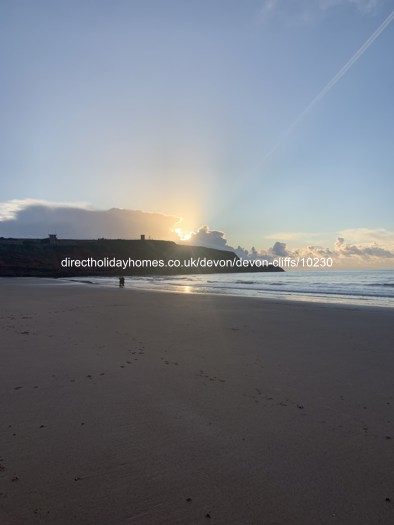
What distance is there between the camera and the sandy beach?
2.86 metres

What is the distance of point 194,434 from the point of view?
4.02 m

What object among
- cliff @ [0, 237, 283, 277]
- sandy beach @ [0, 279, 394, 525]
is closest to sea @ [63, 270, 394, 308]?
sandy beach @ [0, 279, 394, 525]

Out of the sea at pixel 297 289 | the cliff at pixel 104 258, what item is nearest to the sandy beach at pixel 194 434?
the sea at pixel 297 289

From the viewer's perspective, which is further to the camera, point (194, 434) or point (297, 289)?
point (297, 289)

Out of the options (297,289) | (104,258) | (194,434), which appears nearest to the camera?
(194,434)

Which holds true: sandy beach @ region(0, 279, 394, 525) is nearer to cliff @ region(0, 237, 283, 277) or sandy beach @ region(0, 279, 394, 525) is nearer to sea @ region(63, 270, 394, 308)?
sea @ region(63, 270, 394, 308)

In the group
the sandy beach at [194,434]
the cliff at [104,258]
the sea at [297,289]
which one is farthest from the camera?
the cliff at [104,258]

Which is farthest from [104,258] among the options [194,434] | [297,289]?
[194,434]

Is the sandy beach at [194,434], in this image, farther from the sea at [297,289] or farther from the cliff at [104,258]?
the cliff at [104,258]

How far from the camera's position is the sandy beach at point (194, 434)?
286 centimetres

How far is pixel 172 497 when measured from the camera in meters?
2.95

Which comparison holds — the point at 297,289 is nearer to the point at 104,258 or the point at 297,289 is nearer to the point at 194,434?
the point at 194,434

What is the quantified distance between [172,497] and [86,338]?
6.65 meters

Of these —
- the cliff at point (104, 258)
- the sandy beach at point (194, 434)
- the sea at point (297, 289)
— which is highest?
the cliff at point (104, 258)
